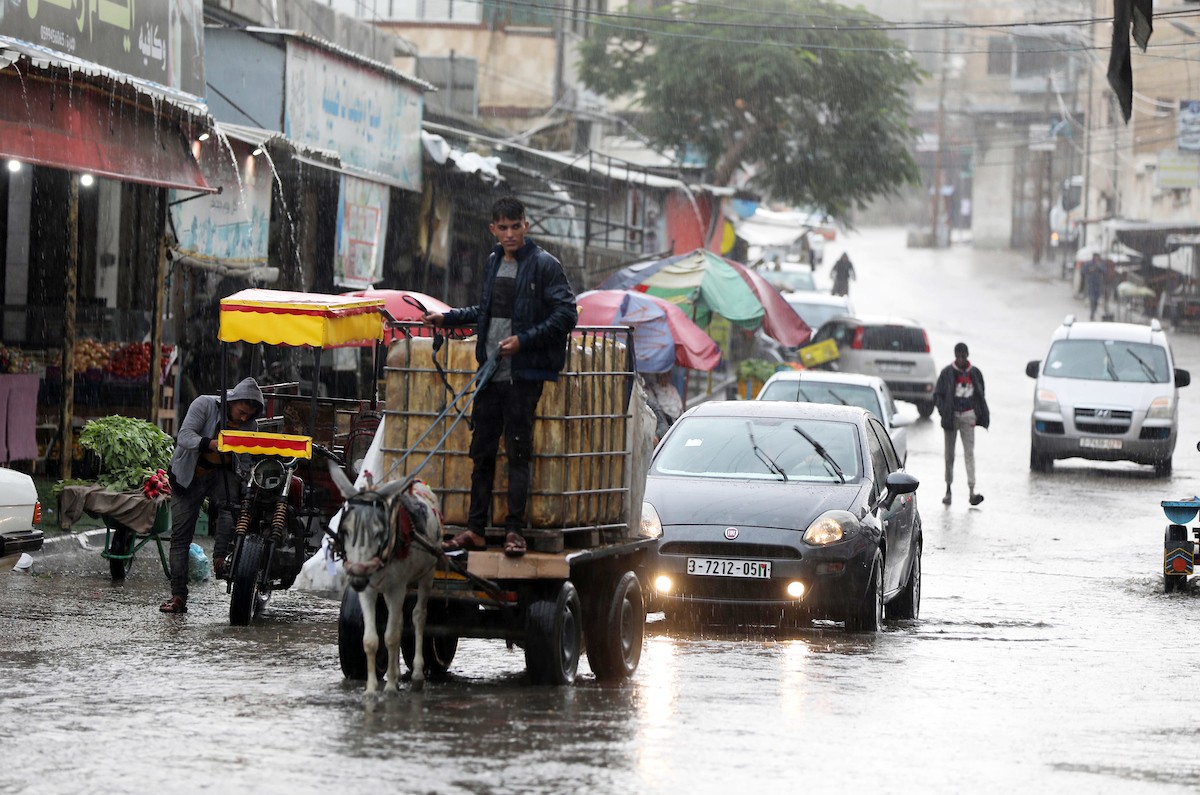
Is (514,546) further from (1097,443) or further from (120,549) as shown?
(1097,443)

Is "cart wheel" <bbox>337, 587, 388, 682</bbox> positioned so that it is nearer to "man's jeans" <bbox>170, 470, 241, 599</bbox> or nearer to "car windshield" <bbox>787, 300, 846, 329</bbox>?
"man's jeans" <bbox>170, 470, 241, 599</bbox>

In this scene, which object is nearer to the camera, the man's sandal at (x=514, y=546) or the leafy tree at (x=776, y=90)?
the man's sandal at (x=514, y=546)

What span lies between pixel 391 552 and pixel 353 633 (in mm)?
1054

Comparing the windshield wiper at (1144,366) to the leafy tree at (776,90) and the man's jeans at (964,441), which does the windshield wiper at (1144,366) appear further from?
the leafy tree at (776,90)

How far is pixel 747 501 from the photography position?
11633mm

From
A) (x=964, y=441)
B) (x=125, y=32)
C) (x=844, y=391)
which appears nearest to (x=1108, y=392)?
(x=964, y=441)

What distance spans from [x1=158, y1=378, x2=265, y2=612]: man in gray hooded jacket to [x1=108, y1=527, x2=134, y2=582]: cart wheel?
142 centimetres

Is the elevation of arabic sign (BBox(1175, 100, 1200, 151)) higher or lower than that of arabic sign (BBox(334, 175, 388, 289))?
higher

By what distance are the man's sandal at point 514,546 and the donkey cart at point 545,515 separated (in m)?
0.04

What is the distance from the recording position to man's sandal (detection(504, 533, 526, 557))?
834 cm

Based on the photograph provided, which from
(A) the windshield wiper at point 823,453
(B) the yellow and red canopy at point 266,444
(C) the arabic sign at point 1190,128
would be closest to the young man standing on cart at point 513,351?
(B) the yellow and red canopy at point 266,444

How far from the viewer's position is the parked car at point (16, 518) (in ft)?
33.5

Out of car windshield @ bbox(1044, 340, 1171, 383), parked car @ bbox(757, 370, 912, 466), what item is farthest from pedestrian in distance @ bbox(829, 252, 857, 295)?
parked car @ bbox(757, 370, 912, 466)

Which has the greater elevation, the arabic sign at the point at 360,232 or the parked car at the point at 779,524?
the arabic sign at the point at 360,232
